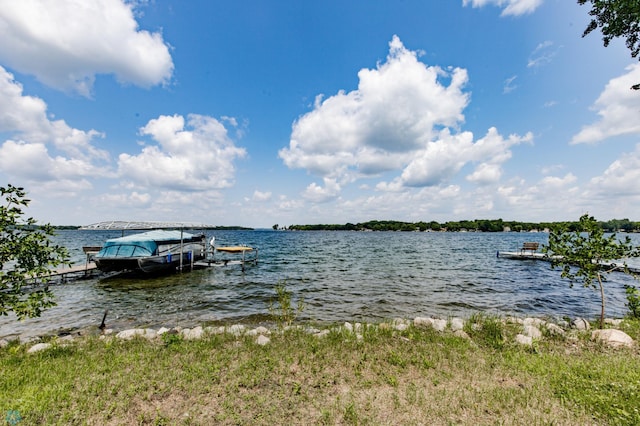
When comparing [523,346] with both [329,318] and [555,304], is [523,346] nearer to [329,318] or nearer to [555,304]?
[329,318]

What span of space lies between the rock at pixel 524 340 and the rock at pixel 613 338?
192 centimetres

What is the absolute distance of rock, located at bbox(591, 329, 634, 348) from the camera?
728cm

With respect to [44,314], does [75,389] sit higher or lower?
higher

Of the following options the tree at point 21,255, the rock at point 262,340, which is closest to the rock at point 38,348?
the tree at point 21,255

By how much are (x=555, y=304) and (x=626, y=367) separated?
39.7 ft

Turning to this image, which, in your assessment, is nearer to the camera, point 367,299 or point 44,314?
point 44,314

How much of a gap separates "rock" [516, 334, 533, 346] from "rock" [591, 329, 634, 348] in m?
1.92

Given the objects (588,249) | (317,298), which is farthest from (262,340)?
(588,249)

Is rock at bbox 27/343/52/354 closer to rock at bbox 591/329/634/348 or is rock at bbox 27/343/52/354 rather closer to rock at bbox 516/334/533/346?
rock at bbox 516/334/533/346

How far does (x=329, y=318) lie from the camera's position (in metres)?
12.2

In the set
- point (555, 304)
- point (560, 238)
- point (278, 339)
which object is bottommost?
point (555, 304)

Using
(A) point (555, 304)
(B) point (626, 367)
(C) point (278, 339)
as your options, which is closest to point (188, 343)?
(C) point (278, 339)

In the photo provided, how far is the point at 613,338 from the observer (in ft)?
24.5

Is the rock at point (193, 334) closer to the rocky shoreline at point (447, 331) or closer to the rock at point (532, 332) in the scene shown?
the rocky shoreline at point (447, 331)
